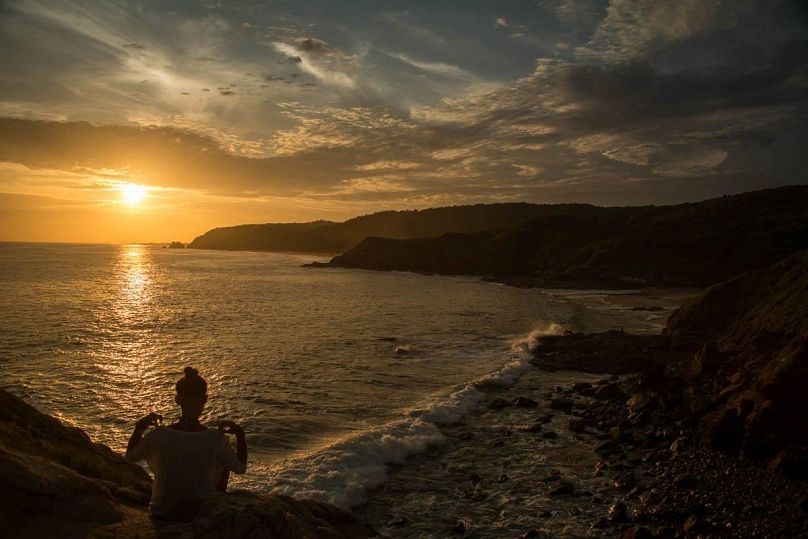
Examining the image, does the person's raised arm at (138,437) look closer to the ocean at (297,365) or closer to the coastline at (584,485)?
the coastline at (584,485)

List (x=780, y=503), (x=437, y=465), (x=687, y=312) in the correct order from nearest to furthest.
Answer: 1. (x=780, y=503)
2. (x=437, y=465)
3. (x=687, y=312)

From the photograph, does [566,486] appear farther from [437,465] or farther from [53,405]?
[53,405]

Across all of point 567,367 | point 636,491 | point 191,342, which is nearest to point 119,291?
point 191,342

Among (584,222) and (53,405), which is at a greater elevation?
(584,222)

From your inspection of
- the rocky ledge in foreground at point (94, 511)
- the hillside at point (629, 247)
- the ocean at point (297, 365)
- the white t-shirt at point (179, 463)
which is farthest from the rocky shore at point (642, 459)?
the hillside at point (629, 247)

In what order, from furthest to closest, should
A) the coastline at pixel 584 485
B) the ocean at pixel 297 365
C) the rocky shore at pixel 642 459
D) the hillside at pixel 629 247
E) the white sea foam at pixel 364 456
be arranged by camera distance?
the hillside at pixel 629 247 < the ocean at pixel 297 365 < the white sea foam at pixel 364 456 < the rocky shore at pixel 642 459 < the coastline at pixel 584 485

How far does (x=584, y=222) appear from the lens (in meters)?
131

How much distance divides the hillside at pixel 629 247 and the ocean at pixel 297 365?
3388 centimetres

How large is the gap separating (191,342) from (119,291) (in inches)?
1737

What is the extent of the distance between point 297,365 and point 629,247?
80.6m

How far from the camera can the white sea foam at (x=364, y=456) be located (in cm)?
1293

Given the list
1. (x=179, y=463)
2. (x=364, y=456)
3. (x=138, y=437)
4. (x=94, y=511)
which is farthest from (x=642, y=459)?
(x=94, y=511)

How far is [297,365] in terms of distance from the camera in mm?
27734

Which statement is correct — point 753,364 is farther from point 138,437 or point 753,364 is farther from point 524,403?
point 138,437
